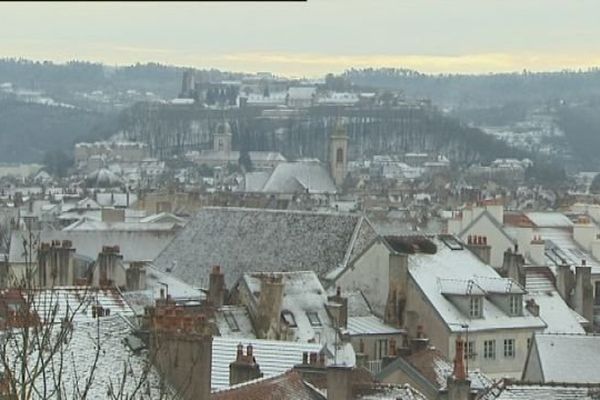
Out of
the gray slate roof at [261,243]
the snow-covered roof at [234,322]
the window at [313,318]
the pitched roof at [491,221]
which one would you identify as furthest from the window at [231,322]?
the pitched roof at [491,221]

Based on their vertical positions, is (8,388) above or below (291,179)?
above

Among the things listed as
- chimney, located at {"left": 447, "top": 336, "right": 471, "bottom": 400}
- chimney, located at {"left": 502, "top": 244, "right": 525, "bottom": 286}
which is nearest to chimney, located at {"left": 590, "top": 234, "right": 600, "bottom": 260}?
chimney, located at {"left": 502, "top": 244, "right": 525, "bottom": 286}

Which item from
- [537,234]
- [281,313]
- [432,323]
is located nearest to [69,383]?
[281,313]

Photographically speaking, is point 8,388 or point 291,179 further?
point 291,179

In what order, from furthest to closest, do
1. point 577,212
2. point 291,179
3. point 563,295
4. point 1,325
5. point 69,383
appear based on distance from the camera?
point 291,179, point 577,212, point 563,295, point 1,325, point 69,383

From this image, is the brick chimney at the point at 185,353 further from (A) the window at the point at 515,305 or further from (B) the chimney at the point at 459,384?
(A) the window at the point at 515,305

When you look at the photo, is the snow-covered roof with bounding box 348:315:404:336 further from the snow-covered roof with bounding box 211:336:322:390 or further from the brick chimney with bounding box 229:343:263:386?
the brick chimney with bounding box 229:343:263:386

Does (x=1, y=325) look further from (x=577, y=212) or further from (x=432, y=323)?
(x=577, y=212)
